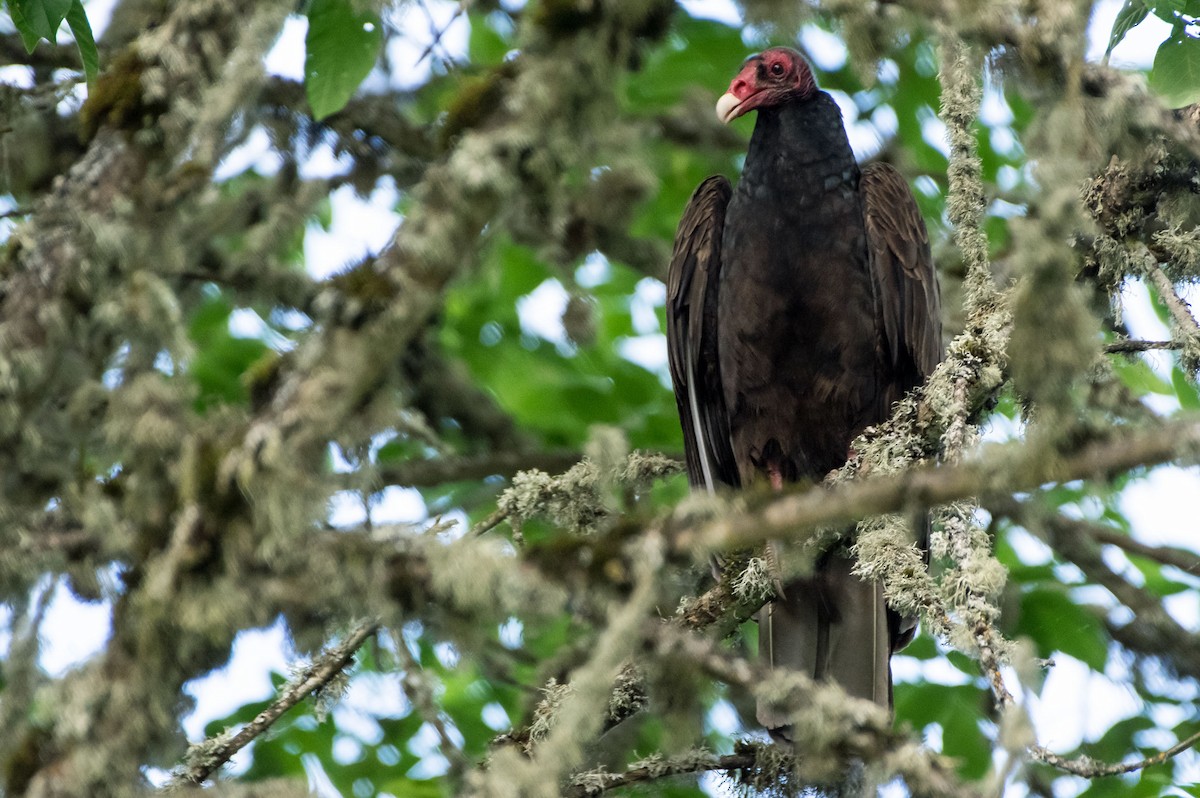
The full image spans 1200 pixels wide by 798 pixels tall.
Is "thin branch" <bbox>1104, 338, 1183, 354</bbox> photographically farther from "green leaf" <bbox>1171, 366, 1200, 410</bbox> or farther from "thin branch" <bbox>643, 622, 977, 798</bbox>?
"green leaf" <bbox>1171, 366, 1200, 410</bbox>

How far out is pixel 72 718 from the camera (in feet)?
5.19

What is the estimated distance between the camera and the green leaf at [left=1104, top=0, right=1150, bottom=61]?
7.69 ft

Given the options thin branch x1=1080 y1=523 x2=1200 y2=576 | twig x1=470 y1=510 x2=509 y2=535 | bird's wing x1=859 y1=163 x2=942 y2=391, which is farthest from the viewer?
thin branch x1=1080 y1=523 x2=1200 y2=576

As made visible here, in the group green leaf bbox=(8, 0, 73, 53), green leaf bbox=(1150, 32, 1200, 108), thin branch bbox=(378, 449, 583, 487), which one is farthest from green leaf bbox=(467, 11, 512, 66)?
green leaf bbox=(1150, 32, 1200, 108)

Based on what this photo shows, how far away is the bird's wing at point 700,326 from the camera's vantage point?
12.5 ft

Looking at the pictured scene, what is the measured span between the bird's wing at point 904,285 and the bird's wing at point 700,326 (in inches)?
19.5

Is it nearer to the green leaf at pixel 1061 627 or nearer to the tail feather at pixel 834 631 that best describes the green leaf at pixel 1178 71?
the tail feather at pixel 834 631

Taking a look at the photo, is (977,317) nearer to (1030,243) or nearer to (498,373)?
(1030,243)

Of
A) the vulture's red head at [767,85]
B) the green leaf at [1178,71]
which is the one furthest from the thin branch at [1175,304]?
the vulture's red head at [767,85]

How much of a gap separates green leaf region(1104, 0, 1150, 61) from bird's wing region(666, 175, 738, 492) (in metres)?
1.58

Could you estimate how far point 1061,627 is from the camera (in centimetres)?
342

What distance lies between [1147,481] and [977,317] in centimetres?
145

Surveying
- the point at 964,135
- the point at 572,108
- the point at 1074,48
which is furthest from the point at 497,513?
the point at 1074,48

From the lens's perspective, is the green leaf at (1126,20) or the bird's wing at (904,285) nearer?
the green leaf at (1126,20)
